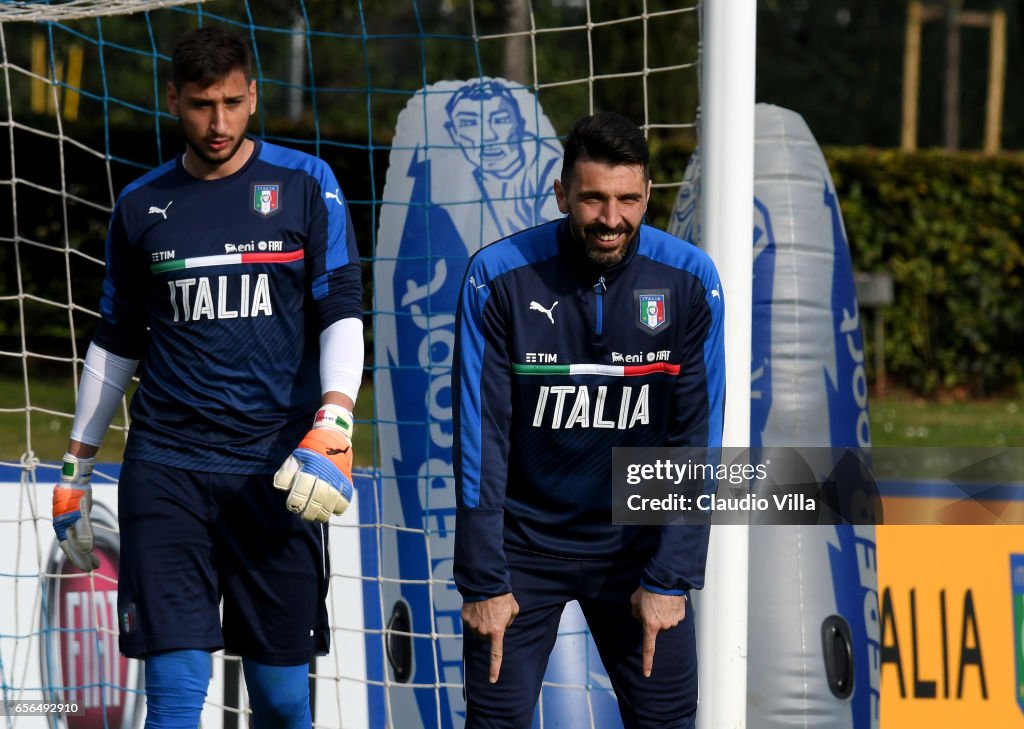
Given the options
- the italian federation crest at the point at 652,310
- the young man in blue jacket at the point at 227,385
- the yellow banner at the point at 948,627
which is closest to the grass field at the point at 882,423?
the yellow banner at the point at 948,627

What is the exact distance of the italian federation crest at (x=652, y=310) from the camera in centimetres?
296

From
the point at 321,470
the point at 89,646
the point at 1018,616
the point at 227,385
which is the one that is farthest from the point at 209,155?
the point at 1018,616

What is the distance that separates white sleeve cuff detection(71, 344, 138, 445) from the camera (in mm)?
3396

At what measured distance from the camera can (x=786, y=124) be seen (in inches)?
172

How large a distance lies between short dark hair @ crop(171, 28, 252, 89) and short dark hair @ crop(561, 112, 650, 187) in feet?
2.64

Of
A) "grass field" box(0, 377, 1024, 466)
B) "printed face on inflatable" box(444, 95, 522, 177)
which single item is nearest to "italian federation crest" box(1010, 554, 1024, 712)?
"printed face on inflatable" box(444, 95, 522, 177)

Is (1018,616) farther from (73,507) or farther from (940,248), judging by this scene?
(940,248)

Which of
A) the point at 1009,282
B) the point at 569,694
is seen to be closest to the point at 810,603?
the point at 569,694

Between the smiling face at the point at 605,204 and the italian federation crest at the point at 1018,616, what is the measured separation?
2.50 metres

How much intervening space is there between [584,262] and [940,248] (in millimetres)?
10577

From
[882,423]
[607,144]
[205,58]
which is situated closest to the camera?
[607,144]

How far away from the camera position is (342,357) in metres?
3.21

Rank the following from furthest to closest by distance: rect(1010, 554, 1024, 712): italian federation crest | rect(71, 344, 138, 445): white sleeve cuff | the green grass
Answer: the green grass → rect(1010, 554, 1024, 712): italian federation crest → rect(71, 344, 138, 445): white sleeve cuff

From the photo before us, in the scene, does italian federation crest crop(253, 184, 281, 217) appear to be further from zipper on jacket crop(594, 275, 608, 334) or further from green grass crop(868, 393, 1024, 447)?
green grass crop(868, 393, 1024, 447)
